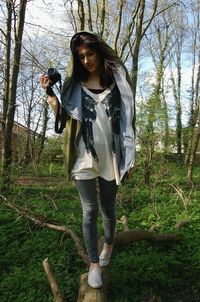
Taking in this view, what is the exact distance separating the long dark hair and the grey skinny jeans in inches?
32.3

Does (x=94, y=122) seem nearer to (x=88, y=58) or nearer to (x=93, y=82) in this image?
(x=93, y=82)

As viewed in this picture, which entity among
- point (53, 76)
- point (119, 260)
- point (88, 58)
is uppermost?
point (88, 58)

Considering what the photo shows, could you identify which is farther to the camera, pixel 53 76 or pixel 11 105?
pixel 11 105

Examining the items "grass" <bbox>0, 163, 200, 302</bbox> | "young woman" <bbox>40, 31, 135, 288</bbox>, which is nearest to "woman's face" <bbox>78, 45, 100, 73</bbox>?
"young woman" <bbox>40, 31, 135, 288</bbox>

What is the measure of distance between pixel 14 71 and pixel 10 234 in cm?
384

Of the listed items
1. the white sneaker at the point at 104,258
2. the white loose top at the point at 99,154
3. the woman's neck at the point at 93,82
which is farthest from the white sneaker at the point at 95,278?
the woman's neck at the point at 93,82

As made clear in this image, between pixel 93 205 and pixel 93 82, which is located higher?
pixel 93 82

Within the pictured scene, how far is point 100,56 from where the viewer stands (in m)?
2.95

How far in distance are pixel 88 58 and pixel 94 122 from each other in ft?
1.68

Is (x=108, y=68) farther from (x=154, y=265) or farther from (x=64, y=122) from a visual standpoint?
(x=154, y=265)

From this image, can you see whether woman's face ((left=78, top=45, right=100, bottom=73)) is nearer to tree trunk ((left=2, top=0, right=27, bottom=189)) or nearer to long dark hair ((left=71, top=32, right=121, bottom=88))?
long dark hair ((left=71, top=32, right=121, bottom=88))

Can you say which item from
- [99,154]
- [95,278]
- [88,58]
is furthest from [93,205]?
[88,58]

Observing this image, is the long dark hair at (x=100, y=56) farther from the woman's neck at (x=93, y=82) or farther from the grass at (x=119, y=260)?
the grass at (x=119, y=260)

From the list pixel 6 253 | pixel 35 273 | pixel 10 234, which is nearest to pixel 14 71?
pixel 10 234
